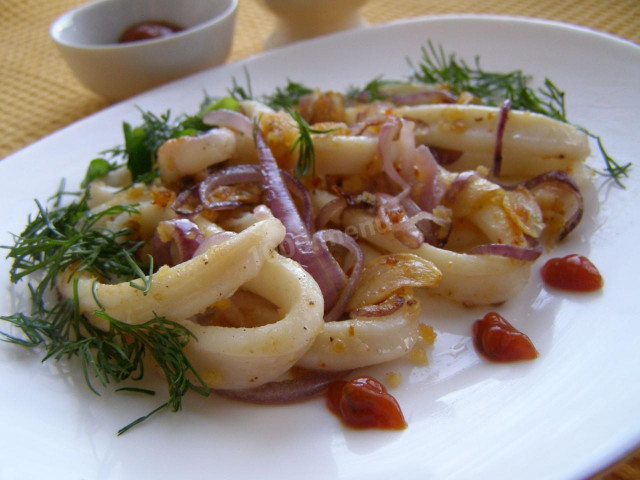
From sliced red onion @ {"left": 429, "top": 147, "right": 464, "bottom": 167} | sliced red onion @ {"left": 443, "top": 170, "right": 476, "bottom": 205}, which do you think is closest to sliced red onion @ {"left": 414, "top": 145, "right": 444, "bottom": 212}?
sliced red onion @ {"left": 443, "top": 170, "right": 476, "bottom": 205}

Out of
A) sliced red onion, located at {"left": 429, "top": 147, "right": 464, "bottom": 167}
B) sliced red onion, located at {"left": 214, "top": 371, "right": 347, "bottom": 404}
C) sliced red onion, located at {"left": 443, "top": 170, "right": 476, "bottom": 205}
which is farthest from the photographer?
sliced red onion, located at {"left": 429, "top": 147, "right": 464, "bottom": 167}

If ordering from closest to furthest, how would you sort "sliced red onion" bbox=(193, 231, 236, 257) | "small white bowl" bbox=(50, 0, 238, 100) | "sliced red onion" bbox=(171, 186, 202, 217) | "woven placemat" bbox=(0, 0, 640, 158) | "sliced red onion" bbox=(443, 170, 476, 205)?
1. "sliced red onion" bbox=(193, 231, 236, 257)
2. "sliced red onion" bbox=(171, 186, 202, 217)
3. "sliced red onion" bbox=(443, 170, 476, 205)
4. "small white bowl" bbox=(50, 0, 238, 100)
5. "woven placemat" bbox=(0, 0, 640, 158)

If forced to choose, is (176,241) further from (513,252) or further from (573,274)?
(573,274)

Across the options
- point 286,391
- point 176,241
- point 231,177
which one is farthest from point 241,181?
point 286,391

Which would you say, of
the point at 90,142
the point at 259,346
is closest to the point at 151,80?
the point at 90,142

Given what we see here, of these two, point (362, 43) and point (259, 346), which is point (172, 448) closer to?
point (259, 346)

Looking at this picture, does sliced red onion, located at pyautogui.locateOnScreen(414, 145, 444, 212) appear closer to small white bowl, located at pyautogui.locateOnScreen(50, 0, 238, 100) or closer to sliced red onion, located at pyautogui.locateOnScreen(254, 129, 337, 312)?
sliced red onion, located at pyautogui.locateOnScreen(254, 129, 337, 312)

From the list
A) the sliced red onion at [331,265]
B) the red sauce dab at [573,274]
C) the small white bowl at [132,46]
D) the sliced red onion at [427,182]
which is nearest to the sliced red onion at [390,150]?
the sliced red onion at [427,182]
